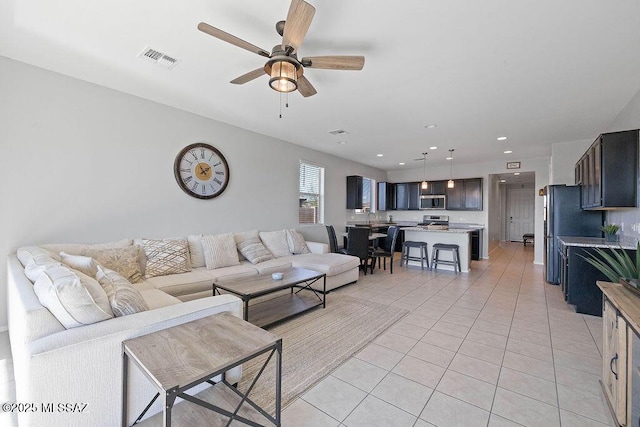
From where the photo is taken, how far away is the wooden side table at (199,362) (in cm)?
113

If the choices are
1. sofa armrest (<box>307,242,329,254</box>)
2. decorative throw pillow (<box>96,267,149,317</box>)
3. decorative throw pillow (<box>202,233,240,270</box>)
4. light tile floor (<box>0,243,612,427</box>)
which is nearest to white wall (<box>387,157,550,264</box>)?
light tile floor (<box>0,243,612,427</box>)

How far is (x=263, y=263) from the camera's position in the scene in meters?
4.21

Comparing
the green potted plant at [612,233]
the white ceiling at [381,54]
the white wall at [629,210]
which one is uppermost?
the white ceiling at [381,54]

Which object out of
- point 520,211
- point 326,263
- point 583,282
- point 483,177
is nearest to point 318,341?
point 326,263

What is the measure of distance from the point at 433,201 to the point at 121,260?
7.94m

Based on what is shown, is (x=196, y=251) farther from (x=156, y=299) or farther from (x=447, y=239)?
(x=447, y=239)

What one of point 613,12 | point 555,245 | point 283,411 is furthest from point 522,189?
point 283,411

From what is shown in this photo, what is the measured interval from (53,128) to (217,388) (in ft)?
10.6

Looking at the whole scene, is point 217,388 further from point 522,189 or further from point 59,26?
point 522,189

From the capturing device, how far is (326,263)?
4301mm

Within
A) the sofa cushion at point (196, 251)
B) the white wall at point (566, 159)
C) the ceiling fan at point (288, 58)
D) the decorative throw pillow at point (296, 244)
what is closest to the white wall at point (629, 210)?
the white wall at point (566, 159)

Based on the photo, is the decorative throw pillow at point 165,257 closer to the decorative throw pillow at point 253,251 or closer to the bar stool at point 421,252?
the decorative throw pillow at point 253,251

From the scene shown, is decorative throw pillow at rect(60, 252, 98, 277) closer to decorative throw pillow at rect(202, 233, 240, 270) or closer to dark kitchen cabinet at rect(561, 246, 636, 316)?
decorative throw pillow at rect(202, 233, 240, 270)

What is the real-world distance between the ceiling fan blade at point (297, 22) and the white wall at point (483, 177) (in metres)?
7.30
